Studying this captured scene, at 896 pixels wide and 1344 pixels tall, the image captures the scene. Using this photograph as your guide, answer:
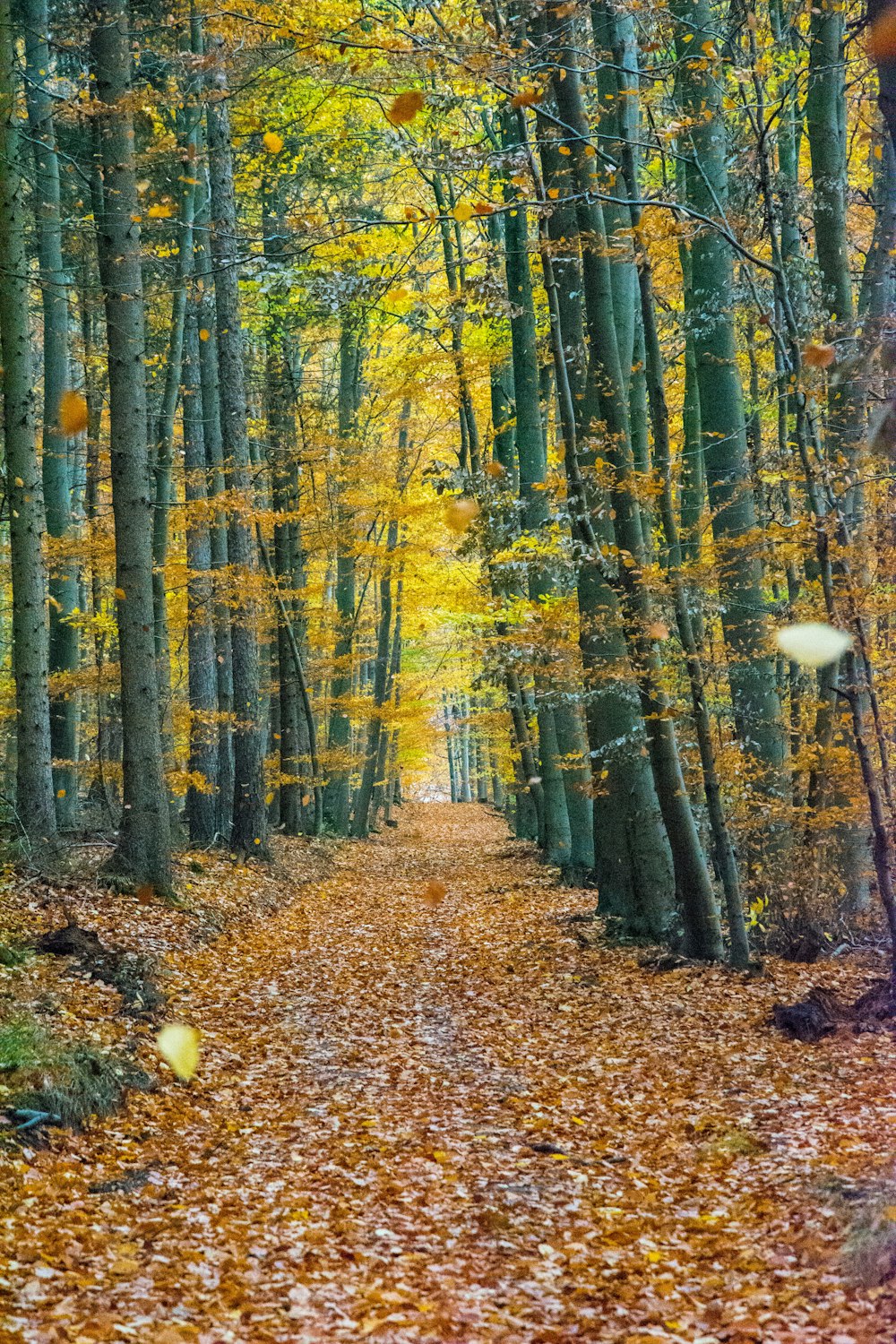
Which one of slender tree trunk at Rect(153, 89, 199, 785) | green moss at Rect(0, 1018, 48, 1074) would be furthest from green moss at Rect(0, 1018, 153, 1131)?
slender tree trunk at Rect(153, 89, 199, 785)

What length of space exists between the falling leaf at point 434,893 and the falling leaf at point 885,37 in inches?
456

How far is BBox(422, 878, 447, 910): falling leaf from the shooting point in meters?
15.0

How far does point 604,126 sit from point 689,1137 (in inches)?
376

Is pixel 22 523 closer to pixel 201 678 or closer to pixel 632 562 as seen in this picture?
pixel 201 678

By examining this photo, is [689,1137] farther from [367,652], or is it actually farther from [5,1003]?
[367,652]

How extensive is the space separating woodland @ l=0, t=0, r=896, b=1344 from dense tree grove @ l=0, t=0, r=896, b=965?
8 cm

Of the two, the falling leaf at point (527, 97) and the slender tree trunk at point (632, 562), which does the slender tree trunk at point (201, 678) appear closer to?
the slender tree trunk at point (632, 562)

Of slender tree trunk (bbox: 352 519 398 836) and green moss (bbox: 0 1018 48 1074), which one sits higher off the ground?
slender tree trunk (bbox: 352 519 398 836)

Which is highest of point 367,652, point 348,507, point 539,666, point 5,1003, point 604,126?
point 604,126

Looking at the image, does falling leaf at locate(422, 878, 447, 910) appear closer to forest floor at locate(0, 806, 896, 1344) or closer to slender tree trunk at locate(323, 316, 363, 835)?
slender tree trunk at locate(323, 316, 363, 835)

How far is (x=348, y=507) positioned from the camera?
61.1 feet

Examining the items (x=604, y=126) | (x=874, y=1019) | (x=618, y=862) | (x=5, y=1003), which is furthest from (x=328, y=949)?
(x=604, y=126)

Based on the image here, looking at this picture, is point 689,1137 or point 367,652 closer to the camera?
point 689,1137

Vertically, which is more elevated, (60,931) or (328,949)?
(60,931)
